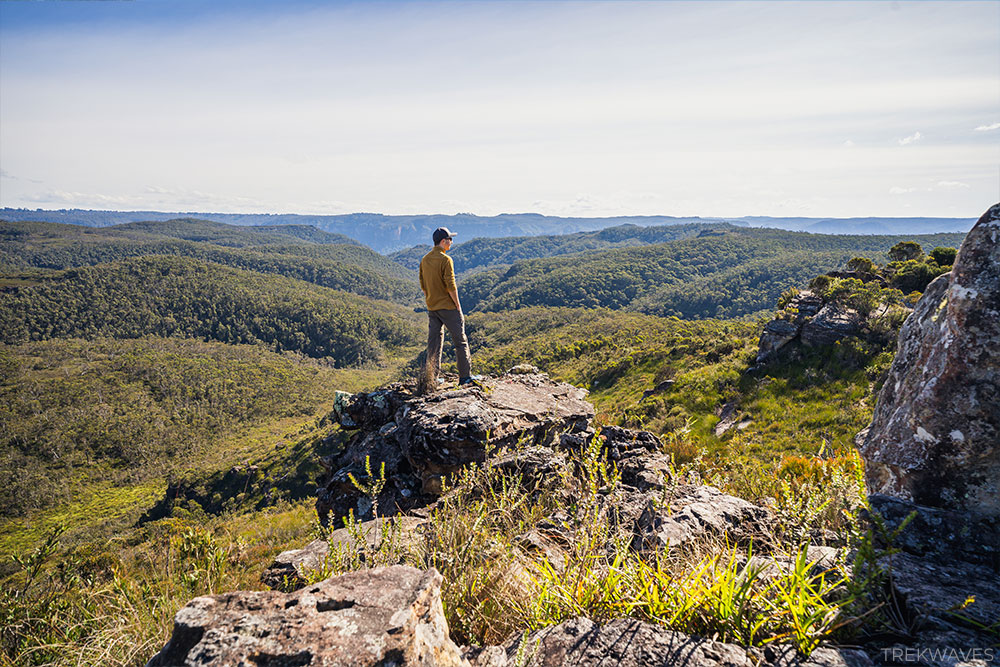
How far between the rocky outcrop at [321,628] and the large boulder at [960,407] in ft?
11.7

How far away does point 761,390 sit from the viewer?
14.4m

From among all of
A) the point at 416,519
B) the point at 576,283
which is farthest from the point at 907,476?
the point at 576,283

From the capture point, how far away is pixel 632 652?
1.94 metres

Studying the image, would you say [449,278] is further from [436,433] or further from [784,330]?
[784,330]

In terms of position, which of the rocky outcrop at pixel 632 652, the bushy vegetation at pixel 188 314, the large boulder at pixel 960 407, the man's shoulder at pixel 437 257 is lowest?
the bushy vegetation at pixel 188 314

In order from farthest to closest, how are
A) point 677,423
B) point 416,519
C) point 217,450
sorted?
point 217,450 → point 677,423 → point 416,519

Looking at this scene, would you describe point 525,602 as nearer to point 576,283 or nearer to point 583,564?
point 583,564

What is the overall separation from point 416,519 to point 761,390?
13704mm

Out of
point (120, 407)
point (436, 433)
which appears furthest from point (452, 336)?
point (120, 407)

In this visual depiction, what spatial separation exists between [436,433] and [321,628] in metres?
4.58

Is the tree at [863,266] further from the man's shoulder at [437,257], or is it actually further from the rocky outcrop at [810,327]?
the man's shoulder at [437,257]

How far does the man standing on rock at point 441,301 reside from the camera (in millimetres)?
7531

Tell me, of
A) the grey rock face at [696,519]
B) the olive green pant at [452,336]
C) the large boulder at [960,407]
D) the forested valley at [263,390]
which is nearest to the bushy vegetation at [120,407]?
the forested valley at [263,390]

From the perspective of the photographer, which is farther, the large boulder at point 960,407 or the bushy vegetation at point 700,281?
the bushy vegetation at point 700,281
